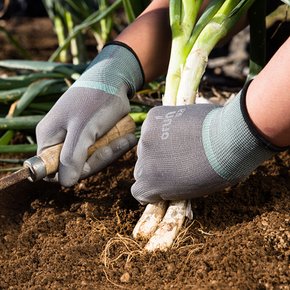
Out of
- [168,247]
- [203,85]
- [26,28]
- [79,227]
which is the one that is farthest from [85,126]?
[26,28]

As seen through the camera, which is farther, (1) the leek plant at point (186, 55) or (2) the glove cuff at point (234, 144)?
(1) the leek plant at point (186, 55)

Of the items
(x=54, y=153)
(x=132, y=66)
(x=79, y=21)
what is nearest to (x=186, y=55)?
(x=132, y=66)

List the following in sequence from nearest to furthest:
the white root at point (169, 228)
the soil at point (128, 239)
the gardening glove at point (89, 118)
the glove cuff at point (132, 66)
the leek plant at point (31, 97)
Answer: the soil at point (128, 239), the white root at point (169, 228), the gardening glove at point (89, 118), the glove cuff at point (132, 66), the leek plant at point (31, 97)

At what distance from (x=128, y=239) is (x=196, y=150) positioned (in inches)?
9.7

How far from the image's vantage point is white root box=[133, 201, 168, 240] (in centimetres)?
147

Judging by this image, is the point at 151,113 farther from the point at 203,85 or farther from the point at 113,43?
the point at 203,85

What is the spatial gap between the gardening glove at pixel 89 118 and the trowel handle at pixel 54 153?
0.01 m

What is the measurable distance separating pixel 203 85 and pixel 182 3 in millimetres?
861

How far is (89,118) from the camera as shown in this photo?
1.57 metres

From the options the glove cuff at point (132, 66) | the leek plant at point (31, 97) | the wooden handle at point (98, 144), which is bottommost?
the leek plant at point (31, 97)

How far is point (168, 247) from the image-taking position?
1423 millimetres

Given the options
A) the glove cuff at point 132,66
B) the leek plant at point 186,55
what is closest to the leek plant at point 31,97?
the glove cuff at point 132,66

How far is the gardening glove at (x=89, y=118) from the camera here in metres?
1.54

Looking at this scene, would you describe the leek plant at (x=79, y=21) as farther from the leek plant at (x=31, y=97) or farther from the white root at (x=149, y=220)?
the white root at (x=149, y=220)
